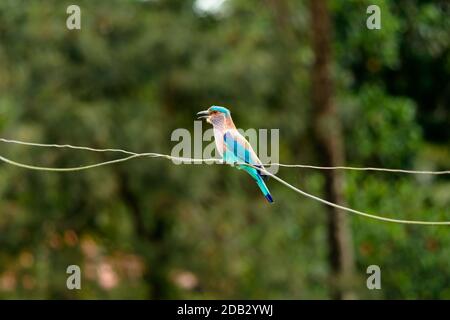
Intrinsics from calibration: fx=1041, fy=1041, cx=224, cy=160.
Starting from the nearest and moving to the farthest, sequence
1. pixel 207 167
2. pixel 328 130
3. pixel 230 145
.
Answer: pixel 230 145 < pixel 328 130 < pixel 207 167

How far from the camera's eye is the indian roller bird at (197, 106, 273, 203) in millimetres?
5629

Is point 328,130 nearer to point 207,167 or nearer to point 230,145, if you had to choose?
point 207,167

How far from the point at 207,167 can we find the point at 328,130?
1808 millimetres

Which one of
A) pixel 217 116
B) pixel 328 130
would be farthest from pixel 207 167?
pixel 217 116

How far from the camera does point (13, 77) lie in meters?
12.2

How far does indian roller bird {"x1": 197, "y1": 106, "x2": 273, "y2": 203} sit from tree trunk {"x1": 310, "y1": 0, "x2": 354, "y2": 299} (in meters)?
6.06

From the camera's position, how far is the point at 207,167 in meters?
12.9

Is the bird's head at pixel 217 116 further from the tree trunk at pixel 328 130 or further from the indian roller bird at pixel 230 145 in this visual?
the tree trunk at pixel 328 130

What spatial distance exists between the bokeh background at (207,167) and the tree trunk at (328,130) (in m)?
0.02

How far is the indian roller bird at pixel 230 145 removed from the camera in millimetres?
5629

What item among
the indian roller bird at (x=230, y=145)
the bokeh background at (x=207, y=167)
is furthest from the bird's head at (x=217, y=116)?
the bokeh background at (x=207, y=167)

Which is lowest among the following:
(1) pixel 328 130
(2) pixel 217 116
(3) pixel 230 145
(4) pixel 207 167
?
(3) pixel 230 145

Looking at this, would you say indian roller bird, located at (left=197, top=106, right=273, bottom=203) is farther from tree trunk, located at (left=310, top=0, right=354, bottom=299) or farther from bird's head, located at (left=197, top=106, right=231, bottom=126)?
tree trunk, located at (left=310, top=0, right=354, bottom=299)
